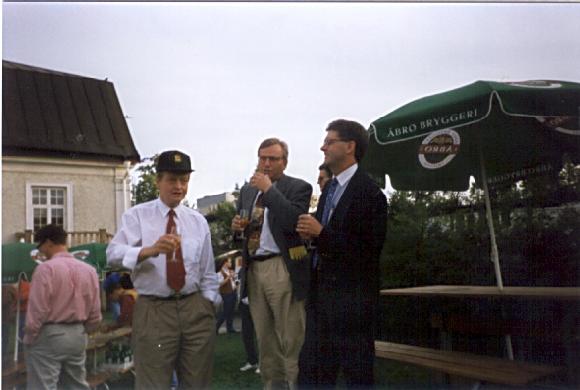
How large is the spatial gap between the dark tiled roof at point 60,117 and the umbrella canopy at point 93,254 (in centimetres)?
40

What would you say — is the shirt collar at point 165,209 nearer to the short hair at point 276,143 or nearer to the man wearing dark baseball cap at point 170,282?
the man wearing dark baseball cap at point 170,282

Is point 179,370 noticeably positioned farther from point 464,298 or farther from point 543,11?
point 543,11

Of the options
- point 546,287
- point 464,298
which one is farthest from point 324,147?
point 546,287

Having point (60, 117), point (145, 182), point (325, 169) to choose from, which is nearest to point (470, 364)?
point (325, 169)

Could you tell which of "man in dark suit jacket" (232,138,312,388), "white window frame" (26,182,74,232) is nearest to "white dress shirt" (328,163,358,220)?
"man in dark suit jacket" (232,138,312,388)

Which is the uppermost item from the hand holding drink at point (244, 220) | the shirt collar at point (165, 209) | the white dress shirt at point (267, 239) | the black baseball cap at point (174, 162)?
the black baseball cap at point (174, 162)

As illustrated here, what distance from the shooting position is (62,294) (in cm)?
282

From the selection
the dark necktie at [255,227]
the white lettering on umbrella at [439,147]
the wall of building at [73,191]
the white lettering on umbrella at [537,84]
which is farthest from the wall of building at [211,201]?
the white lettering on umbrella at [537,84]

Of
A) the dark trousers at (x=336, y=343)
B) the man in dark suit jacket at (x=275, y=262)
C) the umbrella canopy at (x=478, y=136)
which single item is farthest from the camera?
the umbrella canopy at (x=478, y=136)

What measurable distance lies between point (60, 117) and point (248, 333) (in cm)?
130

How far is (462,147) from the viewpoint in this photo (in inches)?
122

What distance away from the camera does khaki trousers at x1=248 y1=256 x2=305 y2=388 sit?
9.42ft

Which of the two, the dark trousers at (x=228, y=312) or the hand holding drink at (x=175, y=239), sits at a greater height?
the hand holding drink at (x=175, y=239)

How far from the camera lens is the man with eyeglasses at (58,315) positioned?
280 centimetres
